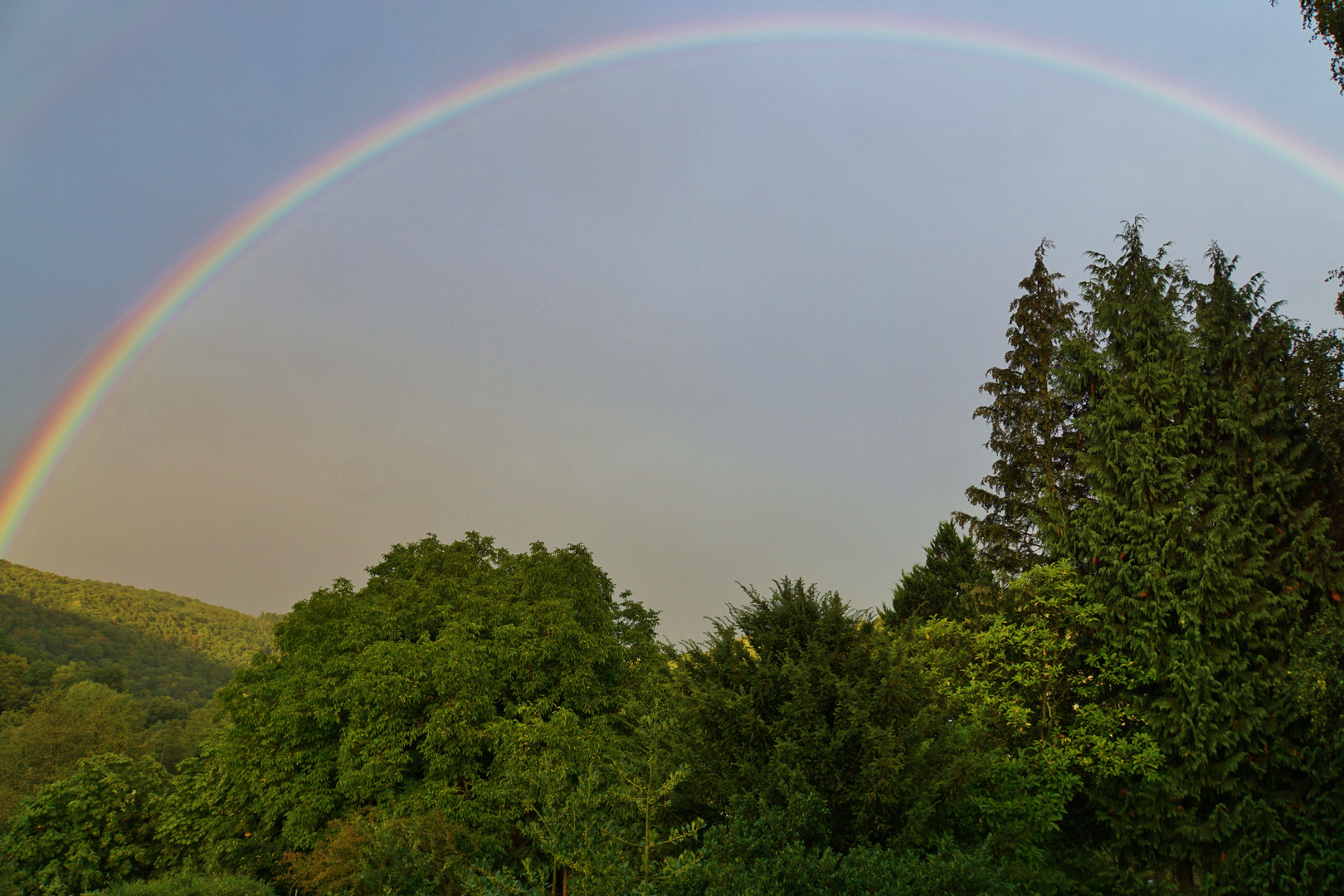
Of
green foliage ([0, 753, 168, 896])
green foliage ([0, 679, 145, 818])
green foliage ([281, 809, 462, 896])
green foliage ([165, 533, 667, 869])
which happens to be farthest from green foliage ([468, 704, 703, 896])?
green foliage ([0, 679, 145, 818])

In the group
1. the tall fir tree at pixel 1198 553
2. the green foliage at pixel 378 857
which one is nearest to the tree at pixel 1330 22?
the tall fir tree at pixel 1198 553

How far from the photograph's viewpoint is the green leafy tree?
2319 centimetres

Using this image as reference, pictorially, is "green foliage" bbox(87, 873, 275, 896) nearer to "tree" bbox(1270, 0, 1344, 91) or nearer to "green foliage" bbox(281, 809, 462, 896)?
"green foliage" bbox(281, 809, 462, 896)

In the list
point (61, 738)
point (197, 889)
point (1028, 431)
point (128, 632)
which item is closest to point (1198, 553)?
point (1028, 431)

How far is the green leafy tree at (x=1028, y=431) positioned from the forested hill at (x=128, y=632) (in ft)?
239

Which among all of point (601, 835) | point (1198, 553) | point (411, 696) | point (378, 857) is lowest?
point (378, 857)

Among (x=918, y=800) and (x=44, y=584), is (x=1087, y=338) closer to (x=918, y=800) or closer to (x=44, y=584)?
(x=918, y=800)

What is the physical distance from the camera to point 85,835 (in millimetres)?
24500

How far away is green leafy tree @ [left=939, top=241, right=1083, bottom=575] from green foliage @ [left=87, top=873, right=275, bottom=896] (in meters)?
→ 20.6

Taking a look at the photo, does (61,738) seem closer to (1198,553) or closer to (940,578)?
(940,578)

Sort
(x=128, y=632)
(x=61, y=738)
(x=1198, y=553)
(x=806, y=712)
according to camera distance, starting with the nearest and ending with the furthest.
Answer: (x=806, y=712) < (x=1198, y=553) < (x=61, y=738) < (x=128, y=632)

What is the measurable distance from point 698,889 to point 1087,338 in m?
22.0

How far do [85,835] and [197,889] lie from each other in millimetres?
13655

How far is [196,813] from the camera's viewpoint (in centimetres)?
2386
